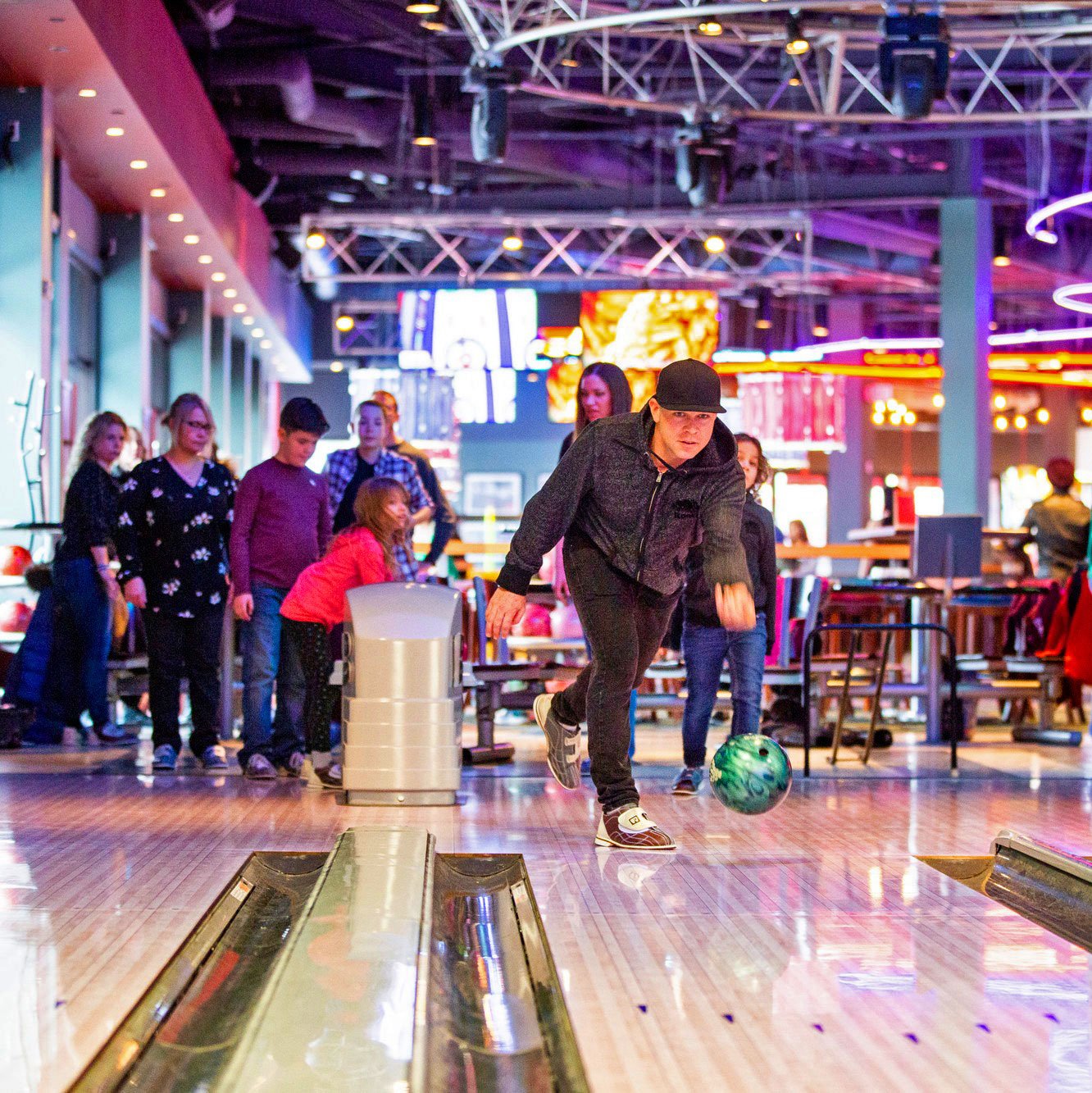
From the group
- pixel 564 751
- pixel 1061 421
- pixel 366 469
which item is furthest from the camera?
pixel 1061 421

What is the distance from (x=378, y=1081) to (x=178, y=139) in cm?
1103

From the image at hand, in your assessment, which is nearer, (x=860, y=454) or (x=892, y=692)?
(x=892, y=692)

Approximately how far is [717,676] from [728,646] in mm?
131

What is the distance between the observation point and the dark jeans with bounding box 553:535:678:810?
192 inches


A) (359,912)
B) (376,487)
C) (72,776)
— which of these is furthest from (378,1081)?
(72,776)

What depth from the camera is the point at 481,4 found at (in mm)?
12664

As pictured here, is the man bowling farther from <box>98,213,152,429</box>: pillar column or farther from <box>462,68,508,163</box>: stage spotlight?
<box>98,213,152,429</box>: pillar column

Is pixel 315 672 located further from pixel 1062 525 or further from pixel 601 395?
pixel 1062 525

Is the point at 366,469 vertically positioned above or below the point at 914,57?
below

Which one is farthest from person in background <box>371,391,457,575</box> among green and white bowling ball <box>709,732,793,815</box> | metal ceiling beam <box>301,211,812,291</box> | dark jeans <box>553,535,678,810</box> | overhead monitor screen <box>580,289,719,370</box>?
overhead monitor screen <box>580,289,719,370</box>

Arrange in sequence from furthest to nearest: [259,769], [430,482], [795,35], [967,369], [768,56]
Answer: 1. [967,369]
2. [768,56]
3. [795,35]
4. [430,482]
5. [259,769]

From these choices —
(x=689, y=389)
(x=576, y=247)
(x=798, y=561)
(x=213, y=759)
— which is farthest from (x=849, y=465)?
(x=689, y=389)

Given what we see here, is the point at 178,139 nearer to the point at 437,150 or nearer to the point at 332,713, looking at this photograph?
the point at 437,150

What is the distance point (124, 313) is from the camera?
14055mm
